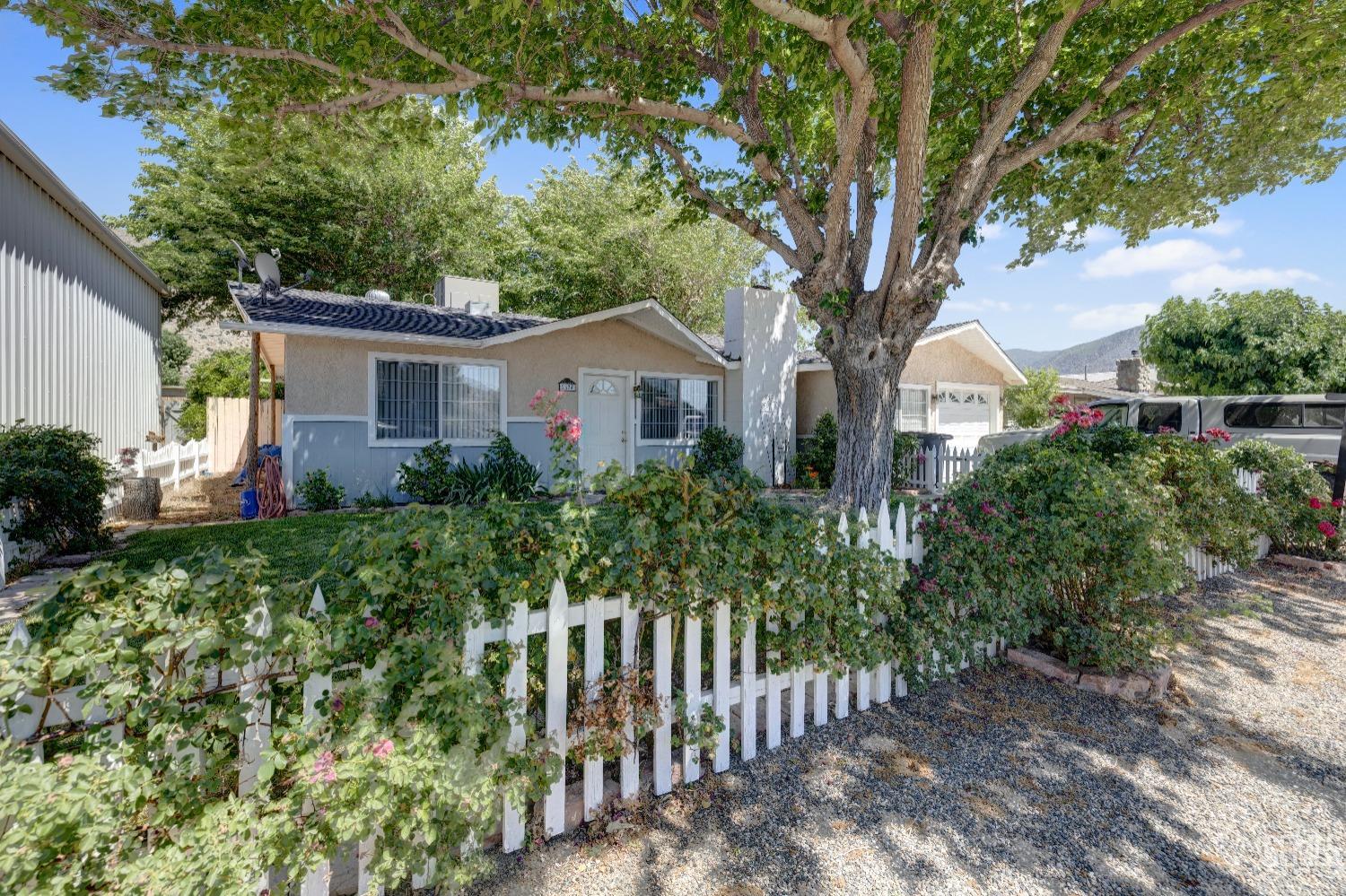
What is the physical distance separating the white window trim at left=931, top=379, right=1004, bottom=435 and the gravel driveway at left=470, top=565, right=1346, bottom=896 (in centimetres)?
1272

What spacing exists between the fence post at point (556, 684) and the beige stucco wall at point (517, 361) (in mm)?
8641

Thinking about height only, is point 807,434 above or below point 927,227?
below

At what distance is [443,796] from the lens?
1.88 m

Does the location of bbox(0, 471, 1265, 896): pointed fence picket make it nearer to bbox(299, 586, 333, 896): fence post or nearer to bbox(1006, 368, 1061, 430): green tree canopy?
bbox(299, 586, 333, 896): fence post

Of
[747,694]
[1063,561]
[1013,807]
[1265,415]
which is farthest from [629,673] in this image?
[1265,415]

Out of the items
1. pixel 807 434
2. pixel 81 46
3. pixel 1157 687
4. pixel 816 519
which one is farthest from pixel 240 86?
pixel 807 434

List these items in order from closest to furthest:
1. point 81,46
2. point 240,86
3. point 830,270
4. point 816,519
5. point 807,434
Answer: point 816,519 < point 81,46 < point 240,86 < point 830,270 < point 807,434

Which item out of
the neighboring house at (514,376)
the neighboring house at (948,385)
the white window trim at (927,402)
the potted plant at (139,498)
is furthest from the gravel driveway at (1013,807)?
the white window trim at (927,402)

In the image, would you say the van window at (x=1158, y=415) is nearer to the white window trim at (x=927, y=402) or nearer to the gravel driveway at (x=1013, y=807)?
the white window trim at (x=927, y=402)

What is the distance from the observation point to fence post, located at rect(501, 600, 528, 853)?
2309 millimetres

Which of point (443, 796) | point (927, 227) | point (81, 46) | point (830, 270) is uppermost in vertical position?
point (81, 46)

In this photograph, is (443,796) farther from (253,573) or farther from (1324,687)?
(1324,687)

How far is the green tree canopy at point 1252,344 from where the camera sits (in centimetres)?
1620

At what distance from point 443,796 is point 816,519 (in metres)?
2.20
